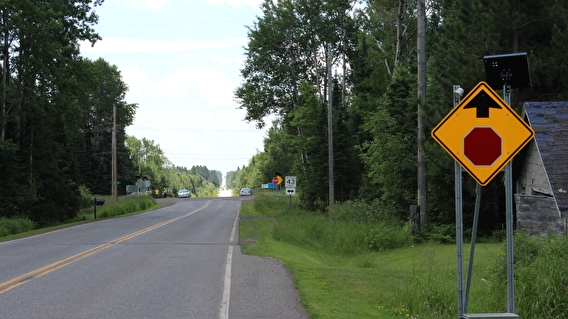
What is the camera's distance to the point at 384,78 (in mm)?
40812

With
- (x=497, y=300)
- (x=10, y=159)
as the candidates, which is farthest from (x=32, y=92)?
(x=497, y=300)

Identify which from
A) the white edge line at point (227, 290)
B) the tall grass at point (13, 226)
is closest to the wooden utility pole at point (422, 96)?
the white edge line at point (227, 290)

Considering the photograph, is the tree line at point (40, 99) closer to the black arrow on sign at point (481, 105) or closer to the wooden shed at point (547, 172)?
the wooden shed at point (547, 172)

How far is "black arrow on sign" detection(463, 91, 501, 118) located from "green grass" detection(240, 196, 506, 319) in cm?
307

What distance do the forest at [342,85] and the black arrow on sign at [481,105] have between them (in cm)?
1079

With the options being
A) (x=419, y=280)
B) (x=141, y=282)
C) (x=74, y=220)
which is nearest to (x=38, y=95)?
(x=74, y=220)

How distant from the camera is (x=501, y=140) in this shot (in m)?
6.91

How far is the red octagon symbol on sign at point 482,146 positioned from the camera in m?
6.90

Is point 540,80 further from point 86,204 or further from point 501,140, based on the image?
point 86,204

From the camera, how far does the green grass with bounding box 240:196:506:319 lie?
8773mm

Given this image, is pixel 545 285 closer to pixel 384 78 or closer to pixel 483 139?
pixel 483 139

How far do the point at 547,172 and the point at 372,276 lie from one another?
18.1 feet

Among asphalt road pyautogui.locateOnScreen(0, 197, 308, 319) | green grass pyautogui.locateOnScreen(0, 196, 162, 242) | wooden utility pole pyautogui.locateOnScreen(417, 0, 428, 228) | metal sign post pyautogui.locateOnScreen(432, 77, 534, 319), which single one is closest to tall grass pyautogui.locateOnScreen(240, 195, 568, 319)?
asphalt road pyautogui.locateOnScreen(0, 197, 308, 319)

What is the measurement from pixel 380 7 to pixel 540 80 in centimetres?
2178
